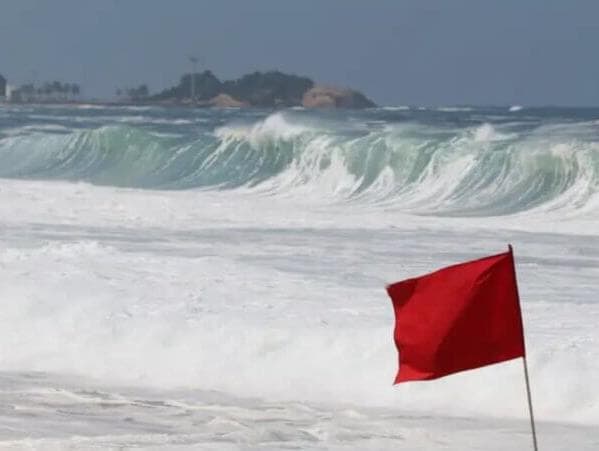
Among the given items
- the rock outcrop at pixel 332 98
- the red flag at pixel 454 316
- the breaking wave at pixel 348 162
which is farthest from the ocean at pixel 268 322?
the rock outcrop at pixel 332 98

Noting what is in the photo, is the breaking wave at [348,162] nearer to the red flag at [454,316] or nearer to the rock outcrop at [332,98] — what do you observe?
the red flag at [454,316]

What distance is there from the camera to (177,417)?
33.3 feet

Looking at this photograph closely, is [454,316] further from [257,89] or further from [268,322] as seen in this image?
[257,89]

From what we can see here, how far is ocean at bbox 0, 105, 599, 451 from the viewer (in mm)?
9891

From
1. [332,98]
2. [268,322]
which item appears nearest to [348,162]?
[268,322]

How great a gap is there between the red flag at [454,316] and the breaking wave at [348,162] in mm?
21486

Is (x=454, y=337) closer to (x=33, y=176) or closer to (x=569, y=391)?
(x=569, y=391)

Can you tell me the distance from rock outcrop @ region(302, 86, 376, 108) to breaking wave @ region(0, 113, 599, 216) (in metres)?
88.2

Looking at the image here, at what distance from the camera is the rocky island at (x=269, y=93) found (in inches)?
5576

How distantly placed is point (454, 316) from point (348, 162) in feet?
103

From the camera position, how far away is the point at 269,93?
144 metres

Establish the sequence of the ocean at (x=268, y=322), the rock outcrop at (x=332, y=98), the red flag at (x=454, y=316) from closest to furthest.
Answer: the red flag at (x=454, y=316), the ocean at (x=268, y=322), the rock outcrop at (x=332, y=98)

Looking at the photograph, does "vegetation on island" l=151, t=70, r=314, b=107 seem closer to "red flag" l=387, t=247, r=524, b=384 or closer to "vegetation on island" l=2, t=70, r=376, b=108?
"vegetation on island" l=2, t=70, r=376, b=108

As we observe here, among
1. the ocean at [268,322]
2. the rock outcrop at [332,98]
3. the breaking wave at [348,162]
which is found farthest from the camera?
the rock outcrop at [332,98]
